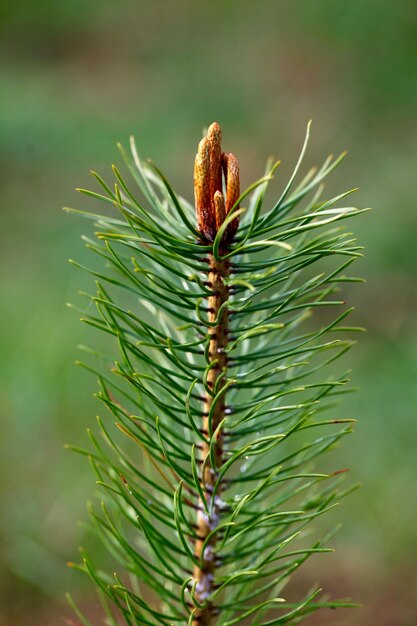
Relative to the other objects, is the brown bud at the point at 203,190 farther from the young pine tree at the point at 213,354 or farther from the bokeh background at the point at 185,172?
the bokeh background at the point at 185,172

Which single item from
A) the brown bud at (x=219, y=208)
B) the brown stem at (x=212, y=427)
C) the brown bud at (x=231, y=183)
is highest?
the brown bud at (x=231, y=183)

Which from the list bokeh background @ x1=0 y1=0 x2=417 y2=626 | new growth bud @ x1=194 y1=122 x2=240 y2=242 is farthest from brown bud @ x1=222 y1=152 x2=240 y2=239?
bokeh background @ x1=0 y1=0 x2=417 y2=626

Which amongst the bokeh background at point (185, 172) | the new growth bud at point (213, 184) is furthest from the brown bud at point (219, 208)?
the bokeh background at point (185, 172)

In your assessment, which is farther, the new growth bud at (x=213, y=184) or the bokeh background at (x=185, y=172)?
the bokeh background at (x=185, y=172)

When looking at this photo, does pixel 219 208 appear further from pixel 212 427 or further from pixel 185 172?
pixel 185 172

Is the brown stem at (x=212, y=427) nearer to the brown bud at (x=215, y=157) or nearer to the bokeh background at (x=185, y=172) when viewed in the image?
the brown bud at (x=215, y=157)

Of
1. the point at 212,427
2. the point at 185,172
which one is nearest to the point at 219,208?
the point at 212,427

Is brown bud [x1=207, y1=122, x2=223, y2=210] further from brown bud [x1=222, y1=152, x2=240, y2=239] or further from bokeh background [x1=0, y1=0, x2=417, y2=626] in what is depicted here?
bokeh background [x1=0, y1=0, x2=417, y2=626]

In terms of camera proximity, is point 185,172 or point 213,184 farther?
point 185,172

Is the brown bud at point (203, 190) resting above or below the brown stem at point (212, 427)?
above
